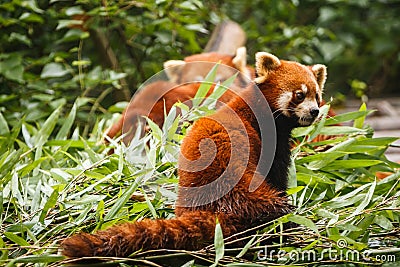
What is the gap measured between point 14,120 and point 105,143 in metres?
0.57

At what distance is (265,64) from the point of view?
1288 mm

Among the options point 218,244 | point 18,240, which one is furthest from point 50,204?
point 218,244

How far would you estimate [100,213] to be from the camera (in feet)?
3.93

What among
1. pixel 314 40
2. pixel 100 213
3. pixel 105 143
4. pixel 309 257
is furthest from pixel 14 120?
pixel 314 40

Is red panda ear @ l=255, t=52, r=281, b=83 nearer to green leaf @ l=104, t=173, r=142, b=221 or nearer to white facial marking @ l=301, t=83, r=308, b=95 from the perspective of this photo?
white facial marking @ l=301, t=83, r=308, b=95

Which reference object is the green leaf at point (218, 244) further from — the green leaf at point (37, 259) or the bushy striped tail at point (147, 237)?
the green leaf at point (37, 259)

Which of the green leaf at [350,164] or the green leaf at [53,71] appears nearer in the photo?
the green leaf at [350,164]

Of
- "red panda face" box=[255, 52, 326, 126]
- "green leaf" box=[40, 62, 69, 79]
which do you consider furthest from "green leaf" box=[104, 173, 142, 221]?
"green leaf" box=[40, 62, 69, 79]

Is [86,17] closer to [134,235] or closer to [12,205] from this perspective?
[12,205]

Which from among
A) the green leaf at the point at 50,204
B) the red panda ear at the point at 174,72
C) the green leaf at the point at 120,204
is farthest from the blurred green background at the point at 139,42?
the green leaf at the point at 50,204

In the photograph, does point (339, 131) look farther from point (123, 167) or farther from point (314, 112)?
point (123, 167)

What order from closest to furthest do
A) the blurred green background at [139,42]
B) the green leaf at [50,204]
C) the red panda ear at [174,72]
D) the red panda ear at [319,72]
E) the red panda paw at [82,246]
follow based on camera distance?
the red panda paw at [82,246] → the green leaf at [50,204] → the red panda ear at [319,72] → the red panda ear at [174,72] → the blurred green background at [139,42]

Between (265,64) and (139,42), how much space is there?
1836mm

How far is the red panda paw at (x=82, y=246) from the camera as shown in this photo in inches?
37.3
